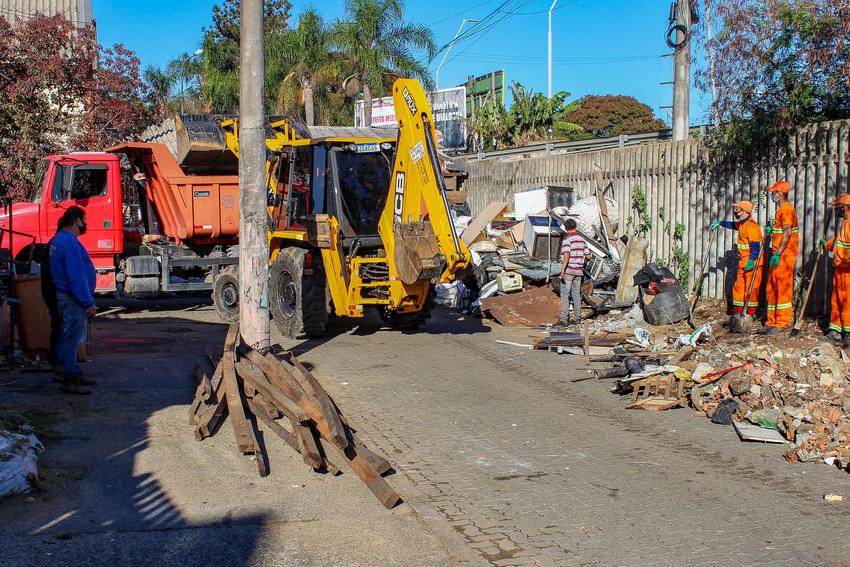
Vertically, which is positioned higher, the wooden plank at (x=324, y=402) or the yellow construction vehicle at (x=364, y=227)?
the yellow construction vehicle at (x=364, y=227)

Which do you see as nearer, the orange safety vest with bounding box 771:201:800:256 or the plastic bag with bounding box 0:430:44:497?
the plastic bag with bounding box 0:430:44:497

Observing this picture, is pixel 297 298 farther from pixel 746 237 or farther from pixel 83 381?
pixel 746 237

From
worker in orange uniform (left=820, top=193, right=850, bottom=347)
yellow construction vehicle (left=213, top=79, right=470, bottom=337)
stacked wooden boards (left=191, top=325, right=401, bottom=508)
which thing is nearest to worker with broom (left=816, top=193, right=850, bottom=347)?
worker in orange uniform (left=820, top=193, right=850, bottom=347)

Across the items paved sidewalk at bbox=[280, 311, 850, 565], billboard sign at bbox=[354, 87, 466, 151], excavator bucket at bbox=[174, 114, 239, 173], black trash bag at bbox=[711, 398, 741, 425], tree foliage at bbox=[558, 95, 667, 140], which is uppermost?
tree foliage at bbox=[558, 95, 667, 140]

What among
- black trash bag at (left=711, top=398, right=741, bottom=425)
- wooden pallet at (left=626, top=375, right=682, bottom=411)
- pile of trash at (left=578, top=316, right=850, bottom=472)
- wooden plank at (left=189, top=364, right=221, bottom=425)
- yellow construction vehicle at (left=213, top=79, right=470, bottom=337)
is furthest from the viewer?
yellow construction vehicle at (left=213, top=79, right=470, bottom=337)

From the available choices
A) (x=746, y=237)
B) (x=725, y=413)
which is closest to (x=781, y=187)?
(x=746, y=237)

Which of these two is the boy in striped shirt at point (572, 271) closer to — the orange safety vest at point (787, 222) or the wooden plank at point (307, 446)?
the orange safety vest at point (787, 222)

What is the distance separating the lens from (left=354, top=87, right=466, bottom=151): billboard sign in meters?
36.8

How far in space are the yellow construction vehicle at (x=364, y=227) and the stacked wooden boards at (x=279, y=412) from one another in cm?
300

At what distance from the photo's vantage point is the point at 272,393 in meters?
7.37

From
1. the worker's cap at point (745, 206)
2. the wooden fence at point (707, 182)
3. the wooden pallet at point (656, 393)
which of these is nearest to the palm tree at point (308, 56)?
the wooden fence at point (707, 182)

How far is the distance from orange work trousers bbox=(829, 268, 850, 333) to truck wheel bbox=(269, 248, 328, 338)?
21.4 feet

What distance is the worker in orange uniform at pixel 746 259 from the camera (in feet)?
39.5

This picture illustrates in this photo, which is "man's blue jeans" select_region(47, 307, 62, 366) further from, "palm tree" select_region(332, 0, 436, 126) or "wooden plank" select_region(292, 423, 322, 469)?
"palm tree" select_region(332, 0, 436, 126)
